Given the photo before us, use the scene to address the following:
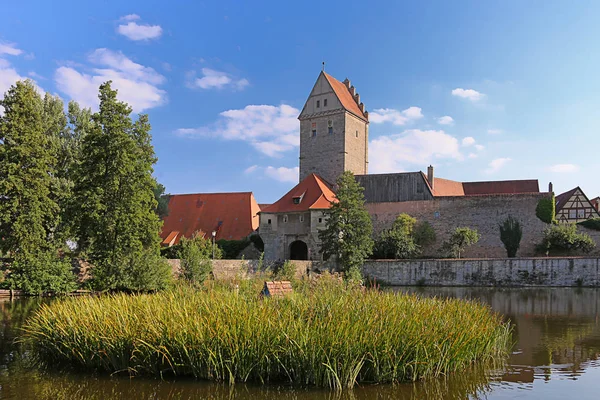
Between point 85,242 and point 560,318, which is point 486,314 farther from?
point 85,242

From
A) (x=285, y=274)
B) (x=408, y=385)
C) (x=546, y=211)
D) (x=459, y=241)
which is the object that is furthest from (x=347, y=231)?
(x=408, y=385)

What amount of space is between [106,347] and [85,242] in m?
20.1

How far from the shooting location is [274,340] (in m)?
8.62

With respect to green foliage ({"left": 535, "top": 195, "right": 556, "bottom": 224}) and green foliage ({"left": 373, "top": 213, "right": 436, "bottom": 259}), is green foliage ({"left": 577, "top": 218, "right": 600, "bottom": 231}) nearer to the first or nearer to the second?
green foliage ({"left": 535, "top": 195, "right": 556, "bottom": 224})

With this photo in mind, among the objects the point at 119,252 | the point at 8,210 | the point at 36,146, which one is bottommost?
the point at 119,252

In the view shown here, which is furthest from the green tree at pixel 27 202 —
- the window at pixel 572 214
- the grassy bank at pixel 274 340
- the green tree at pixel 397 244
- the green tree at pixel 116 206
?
the window at pixel 572 214

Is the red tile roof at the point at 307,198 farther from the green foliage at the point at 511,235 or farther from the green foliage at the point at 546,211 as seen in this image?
the green foliage at the point at 546,211

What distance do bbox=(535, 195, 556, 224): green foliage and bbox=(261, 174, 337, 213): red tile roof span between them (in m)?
14.8

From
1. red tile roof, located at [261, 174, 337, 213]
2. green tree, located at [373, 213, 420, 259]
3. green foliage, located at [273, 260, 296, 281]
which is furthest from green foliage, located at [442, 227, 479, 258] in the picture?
green foliage, located at [273, 260, 296, 281]

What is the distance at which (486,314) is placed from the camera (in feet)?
37.8

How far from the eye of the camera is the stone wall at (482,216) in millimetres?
41406

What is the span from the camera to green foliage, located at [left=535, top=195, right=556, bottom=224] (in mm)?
40844

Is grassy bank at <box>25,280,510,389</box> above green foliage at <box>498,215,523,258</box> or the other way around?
the other way around

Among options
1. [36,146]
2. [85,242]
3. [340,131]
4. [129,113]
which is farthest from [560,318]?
[340,131]
